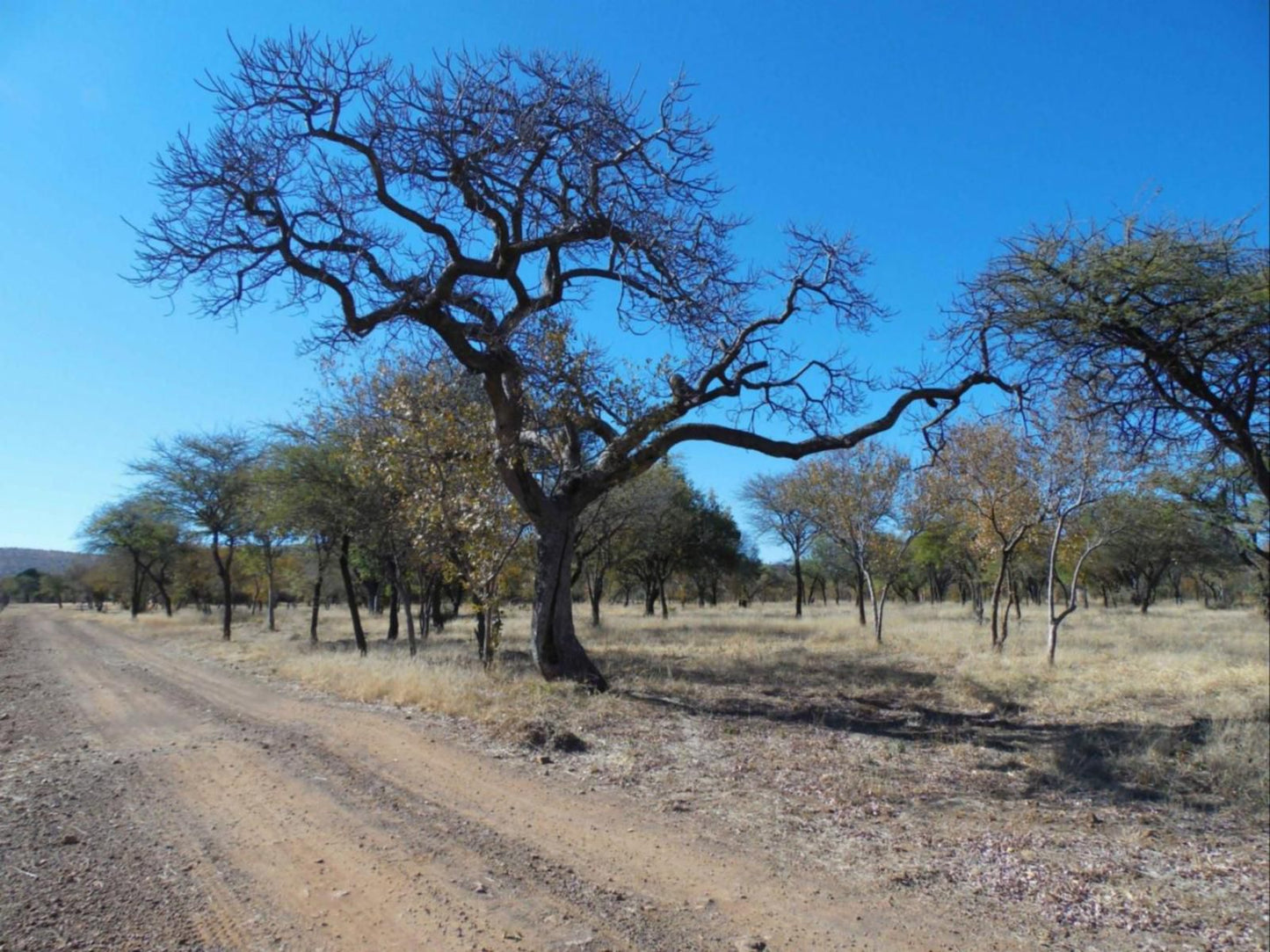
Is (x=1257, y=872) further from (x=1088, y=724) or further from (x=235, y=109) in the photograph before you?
(x=235, y=109)

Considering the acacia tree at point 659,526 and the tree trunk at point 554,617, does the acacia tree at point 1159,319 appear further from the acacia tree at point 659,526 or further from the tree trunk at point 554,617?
the acacia tree at point 659,526

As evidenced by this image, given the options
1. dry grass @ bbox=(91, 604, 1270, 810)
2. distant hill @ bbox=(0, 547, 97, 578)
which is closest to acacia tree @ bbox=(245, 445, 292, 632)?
dry grass @ bbox=(91, 604, 1270, 810)

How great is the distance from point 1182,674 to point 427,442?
15069 millimetres

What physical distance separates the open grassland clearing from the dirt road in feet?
1.75

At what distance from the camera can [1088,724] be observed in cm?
1055

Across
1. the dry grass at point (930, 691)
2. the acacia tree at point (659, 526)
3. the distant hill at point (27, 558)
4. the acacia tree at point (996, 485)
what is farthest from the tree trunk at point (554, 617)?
the distant hill at point (27, 558)

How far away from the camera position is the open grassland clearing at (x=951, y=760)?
4980 millimetres

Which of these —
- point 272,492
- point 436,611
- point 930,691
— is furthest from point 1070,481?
point 436,611

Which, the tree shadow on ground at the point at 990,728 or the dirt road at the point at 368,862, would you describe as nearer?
the dirt road at the point at 368,862

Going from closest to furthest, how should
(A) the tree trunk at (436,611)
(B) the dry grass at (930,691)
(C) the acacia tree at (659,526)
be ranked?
(B) the dry grass at (930,691) < (C) the acacia tree at (659,526) < (A) the tree trunk at (436,611)

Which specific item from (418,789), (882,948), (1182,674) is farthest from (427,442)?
(1182,674)

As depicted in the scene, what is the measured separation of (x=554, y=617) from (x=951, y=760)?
599cm

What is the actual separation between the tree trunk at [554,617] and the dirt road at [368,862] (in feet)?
12.9

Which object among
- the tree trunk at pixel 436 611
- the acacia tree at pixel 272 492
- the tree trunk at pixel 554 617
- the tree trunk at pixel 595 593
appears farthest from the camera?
the tree trunk at pixel 436 611
